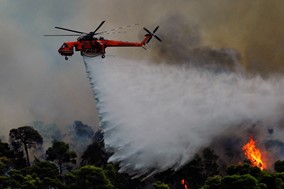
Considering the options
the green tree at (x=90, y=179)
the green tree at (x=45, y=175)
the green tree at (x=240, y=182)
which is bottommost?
the green tree at (x=240, y=182)

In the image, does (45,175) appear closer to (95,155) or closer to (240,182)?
(95,155)

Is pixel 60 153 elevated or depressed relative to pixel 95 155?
depressed

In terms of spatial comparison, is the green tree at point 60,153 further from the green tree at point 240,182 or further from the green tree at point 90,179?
the green tree at point 240,182

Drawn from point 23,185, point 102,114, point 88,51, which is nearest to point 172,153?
point 102,114

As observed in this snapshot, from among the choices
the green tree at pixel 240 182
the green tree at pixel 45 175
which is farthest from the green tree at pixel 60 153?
the green tree at pixel 240 182

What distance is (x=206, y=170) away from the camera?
6422 inches

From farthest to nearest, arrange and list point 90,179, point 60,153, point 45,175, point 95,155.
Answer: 1. point 95,155
2. point 60,153
3. point 45,175
4. point 90,179

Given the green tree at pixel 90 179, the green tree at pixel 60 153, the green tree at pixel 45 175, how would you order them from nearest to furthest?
the green tree at pixel 90 179 → the green tree at pixel 45 175 → the green tree at pixel 60 153

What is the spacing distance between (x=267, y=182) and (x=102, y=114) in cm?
3704

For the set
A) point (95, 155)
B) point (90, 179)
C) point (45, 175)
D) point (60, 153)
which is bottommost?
point (90, 179)

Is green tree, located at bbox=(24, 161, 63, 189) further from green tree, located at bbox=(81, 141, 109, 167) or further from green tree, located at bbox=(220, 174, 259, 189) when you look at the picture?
green tree, located at bbox=(220, 174, 259, 189)

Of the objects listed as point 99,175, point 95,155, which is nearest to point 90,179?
point 99,175

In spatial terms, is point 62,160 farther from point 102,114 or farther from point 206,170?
point 102,114

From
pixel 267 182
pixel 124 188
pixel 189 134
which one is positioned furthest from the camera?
pixel 124 188
